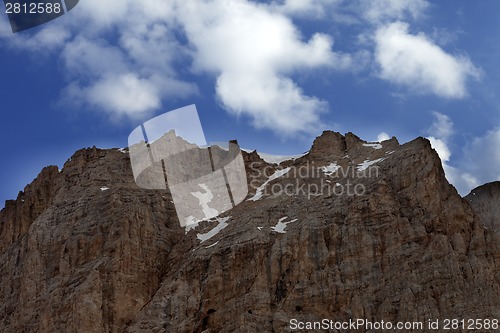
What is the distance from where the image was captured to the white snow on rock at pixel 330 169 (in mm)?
108425

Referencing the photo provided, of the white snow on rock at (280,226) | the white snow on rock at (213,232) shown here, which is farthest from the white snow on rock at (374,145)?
the white snow on rock at (213,232)

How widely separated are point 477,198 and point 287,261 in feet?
108

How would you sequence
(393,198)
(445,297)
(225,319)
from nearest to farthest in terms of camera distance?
(445,297) → (225,319) → (393,198)

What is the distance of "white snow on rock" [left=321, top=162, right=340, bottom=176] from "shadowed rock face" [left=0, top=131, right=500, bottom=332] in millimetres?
959

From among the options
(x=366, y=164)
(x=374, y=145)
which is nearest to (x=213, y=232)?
(x=366, y=164)

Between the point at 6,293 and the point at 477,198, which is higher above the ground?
the point at 477,198

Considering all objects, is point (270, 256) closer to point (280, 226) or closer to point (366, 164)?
point (280, 226)

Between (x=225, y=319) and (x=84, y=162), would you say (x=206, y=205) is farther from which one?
(x=225, y=319)

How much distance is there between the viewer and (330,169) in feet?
360

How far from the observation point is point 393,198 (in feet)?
301

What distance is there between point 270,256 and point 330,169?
25188 mm

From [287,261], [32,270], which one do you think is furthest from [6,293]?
[287,261]

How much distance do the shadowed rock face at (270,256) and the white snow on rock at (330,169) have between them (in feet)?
3.15

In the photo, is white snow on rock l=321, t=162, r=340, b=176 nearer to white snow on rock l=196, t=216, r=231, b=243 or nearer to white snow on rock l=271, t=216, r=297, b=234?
white snow on rock l=271, t=216, r=297, b=234
